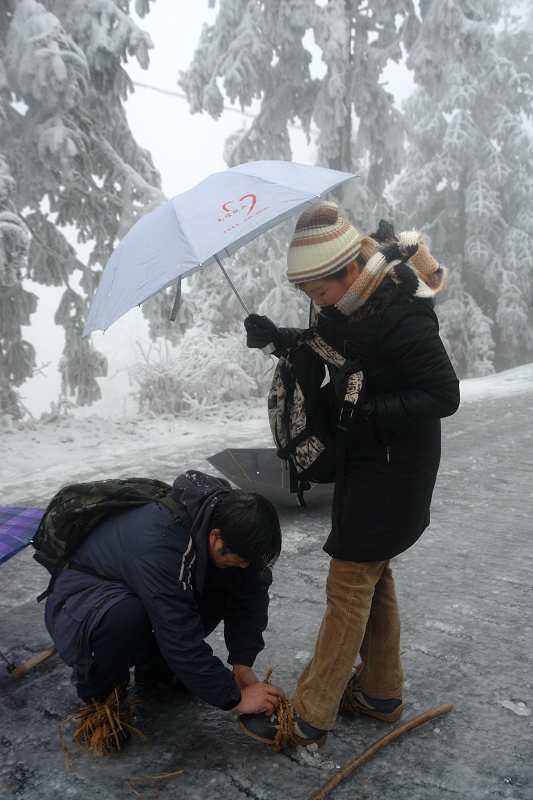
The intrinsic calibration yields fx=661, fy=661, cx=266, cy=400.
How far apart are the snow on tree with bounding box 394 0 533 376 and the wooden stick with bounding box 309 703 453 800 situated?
51.4 ft

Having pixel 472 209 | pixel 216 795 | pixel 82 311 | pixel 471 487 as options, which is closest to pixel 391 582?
pixel 216 795

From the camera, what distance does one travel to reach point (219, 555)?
7.22ft

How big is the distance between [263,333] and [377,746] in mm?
1476

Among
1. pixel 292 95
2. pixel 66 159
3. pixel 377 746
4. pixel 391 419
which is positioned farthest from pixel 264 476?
pixel 292 95

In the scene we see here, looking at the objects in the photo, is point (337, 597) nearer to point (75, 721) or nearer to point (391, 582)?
point (391, 582)

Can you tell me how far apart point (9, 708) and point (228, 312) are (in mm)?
11414

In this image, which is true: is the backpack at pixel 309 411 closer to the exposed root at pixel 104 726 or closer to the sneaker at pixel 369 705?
the sneaker at pixel 369 705

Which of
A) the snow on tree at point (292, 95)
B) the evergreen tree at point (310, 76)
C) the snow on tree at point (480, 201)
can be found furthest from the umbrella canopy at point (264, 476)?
the snow on tree at point (480, 201)

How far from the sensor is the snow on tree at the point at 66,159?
7977 millimetres

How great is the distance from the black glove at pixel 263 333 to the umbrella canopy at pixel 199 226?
12.4 inches

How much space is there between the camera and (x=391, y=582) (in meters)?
2.39

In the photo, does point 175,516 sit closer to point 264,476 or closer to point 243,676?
point 243,676

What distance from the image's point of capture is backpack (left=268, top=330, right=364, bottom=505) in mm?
2219

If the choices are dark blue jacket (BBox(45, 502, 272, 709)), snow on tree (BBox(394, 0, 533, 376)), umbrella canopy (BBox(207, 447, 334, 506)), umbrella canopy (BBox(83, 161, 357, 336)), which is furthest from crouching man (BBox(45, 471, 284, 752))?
snow on tree (BBox(394, 0, 533, 376))
